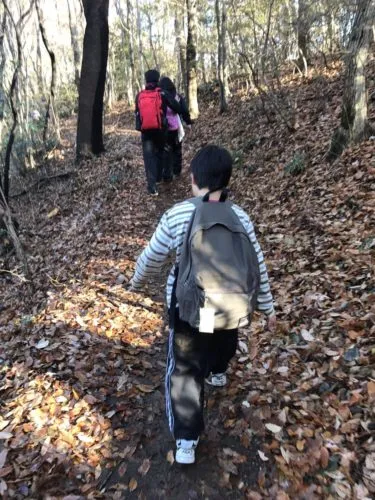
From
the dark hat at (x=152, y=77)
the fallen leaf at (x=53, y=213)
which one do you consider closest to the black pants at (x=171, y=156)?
the dark hat at (x=152, y=77)

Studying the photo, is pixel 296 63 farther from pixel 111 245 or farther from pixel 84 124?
pixel 111 245

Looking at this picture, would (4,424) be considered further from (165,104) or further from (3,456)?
(165,104)

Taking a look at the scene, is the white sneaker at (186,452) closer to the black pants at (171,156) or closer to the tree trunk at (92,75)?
the black pants at (171,156)

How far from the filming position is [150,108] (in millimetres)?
8500

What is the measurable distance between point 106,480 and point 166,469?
448 millimetres

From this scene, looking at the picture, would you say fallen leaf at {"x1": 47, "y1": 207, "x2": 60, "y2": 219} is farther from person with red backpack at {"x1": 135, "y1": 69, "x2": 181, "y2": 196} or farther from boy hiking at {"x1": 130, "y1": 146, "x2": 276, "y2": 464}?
boy hiking at {"x1": 130, "y1": 146, "x2": 276, "y2": 464}

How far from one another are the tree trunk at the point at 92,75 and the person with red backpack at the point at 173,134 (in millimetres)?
4202

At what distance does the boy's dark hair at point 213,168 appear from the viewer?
2.62m

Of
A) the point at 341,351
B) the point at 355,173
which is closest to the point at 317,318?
the point at 341,351

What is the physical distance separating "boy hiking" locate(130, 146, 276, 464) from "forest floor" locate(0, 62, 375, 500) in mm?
731

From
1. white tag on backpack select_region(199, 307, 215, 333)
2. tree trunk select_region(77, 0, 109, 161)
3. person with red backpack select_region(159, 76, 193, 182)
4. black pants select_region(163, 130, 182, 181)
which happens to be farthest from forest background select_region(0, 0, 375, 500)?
tree trunk select_region(77, 0, 109, 161)

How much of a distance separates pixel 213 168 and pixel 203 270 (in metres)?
0.62

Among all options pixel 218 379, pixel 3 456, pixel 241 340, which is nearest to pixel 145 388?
pixel 218 379

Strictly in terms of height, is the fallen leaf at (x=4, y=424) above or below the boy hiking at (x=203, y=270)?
below
